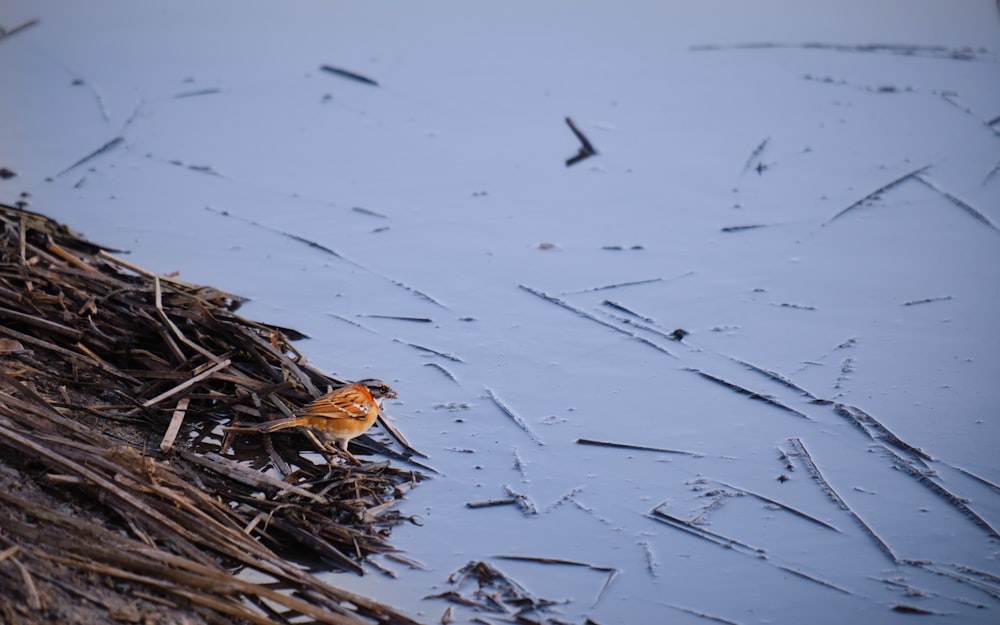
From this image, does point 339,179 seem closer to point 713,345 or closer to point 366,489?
point 713,345

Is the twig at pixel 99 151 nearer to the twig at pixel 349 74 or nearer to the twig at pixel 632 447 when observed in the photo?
the twig at pixel 349 74

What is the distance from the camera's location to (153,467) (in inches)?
150

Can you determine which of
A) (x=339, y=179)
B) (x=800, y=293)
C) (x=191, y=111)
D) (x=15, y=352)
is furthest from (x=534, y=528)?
(x=191, y=111)

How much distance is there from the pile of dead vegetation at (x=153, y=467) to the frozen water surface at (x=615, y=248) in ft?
1.16

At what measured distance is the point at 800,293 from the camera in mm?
6160

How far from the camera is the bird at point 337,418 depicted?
14.3 feet

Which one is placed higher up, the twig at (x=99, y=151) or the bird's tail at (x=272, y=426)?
the bird's tail at (x=272, y=426)

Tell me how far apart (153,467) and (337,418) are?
2.59 ft

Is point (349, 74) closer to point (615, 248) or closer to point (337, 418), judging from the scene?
point (615, 248)

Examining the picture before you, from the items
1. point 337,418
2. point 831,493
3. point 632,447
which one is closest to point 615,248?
point 632,447

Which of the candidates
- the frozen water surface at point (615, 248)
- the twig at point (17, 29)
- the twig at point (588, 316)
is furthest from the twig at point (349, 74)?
the twig at point (588, 316)

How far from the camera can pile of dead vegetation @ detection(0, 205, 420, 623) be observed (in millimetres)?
3258

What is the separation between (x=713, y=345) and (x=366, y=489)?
2.17m

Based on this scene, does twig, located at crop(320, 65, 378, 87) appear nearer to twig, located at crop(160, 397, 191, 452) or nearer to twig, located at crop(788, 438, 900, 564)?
twig, located at crop(160, 397, 191, 452)
